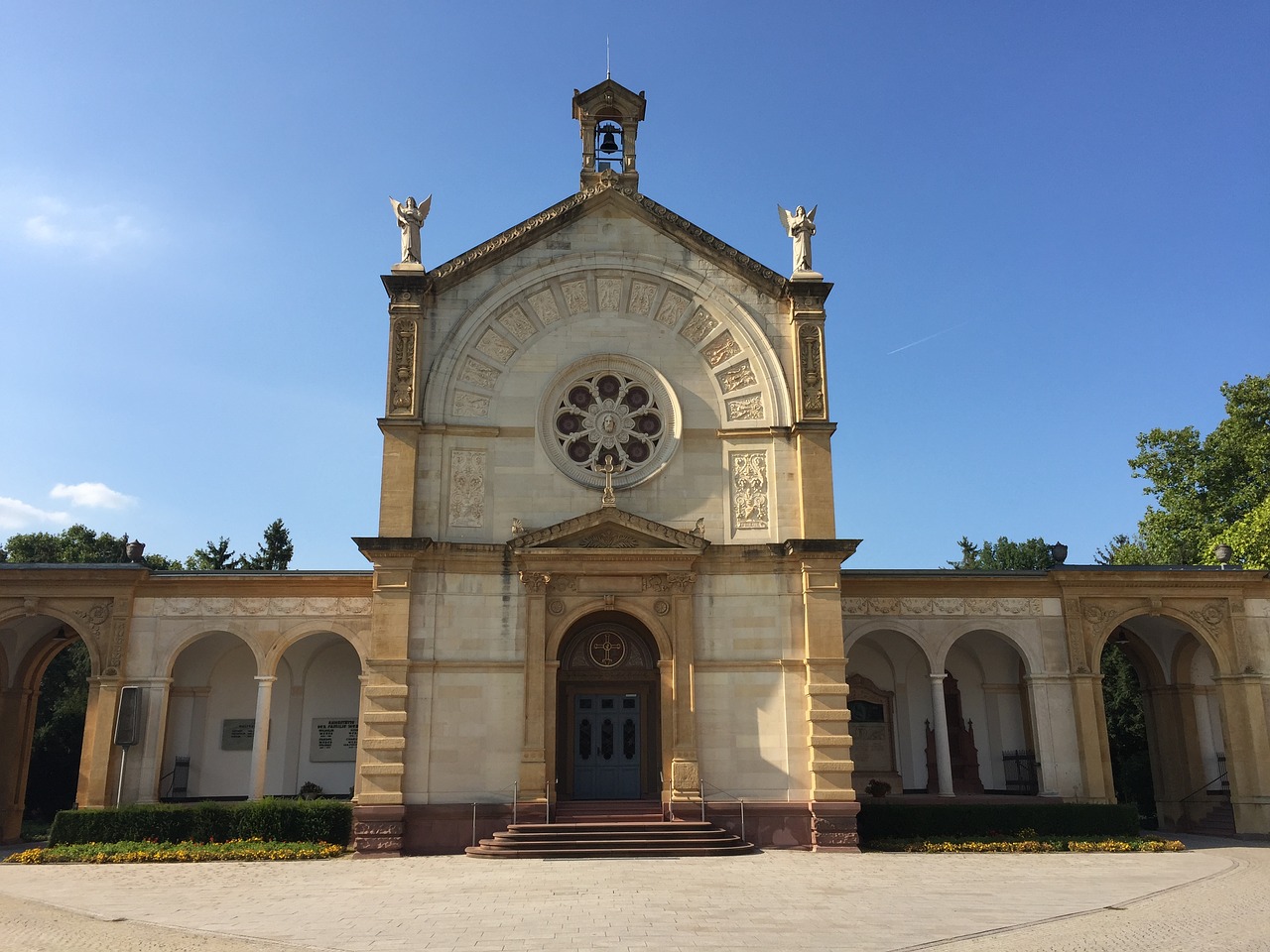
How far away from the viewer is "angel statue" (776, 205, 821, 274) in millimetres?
25375

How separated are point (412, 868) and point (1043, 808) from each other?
1408 cm

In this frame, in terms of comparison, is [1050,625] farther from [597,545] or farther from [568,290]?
[568,290]

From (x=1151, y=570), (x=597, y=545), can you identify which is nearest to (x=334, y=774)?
(x=597, y=545)

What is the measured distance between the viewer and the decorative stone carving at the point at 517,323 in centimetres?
2480

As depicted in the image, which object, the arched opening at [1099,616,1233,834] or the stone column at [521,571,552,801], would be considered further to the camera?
the arched opening at [1099,616,1233,834]

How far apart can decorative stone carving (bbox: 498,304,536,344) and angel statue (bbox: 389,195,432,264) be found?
2.59 m

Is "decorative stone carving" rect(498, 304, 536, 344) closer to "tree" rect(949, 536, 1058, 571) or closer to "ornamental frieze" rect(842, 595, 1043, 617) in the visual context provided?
"ornamental frieze" rect(842, 595, 1043, 617)

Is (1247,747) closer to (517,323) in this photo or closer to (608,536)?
(608,536)

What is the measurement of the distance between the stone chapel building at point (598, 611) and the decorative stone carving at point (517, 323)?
0.18 ft

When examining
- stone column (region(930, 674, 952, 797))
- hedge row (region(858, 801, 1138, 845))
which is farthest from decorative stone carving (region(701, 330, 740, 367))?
hedge row (region(858, 801, 1138, 845))

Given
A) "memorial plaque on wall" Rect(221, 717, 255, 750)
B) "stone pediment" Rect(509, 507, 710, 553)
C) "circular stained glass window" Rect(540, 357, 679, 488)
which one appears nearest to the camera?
"stone pediment" Rect(509, 507, 710, 553)

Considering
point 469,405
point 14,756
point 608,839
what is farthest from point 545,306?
point 14,756

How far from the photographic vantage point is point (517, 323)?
81.6ft

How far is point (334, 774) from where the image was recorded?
89.4 ft
